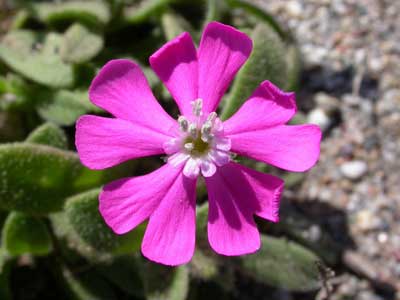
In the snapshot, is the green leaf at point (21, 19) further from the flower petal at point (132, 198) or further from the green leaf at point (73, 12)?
the flower petal at point (132, 198)

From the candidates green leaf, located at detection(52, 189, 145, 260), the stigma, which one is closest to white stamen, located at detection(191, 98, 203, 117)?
the stigma

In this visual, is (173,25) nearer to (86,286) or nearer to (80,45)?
(80,45)

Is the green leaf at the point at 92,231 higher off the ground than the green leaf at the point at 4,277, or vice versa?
the green leaf at the point at 92,231

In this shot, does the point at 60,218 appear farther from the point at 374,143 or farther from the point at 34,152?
the point at 374,143

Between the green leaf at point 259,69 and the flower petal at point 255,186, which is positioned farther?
the green leaf at point 259,69

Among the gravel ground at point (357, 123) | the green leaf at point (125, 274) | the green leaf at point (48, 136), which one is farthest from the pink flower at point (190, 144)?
the gravel ground at point (357, 123)

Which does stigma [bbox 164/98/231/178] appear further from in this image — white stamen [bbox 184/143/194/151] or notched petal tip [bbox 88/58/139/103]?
notched petal tip [bbox 88/58/139/103]
